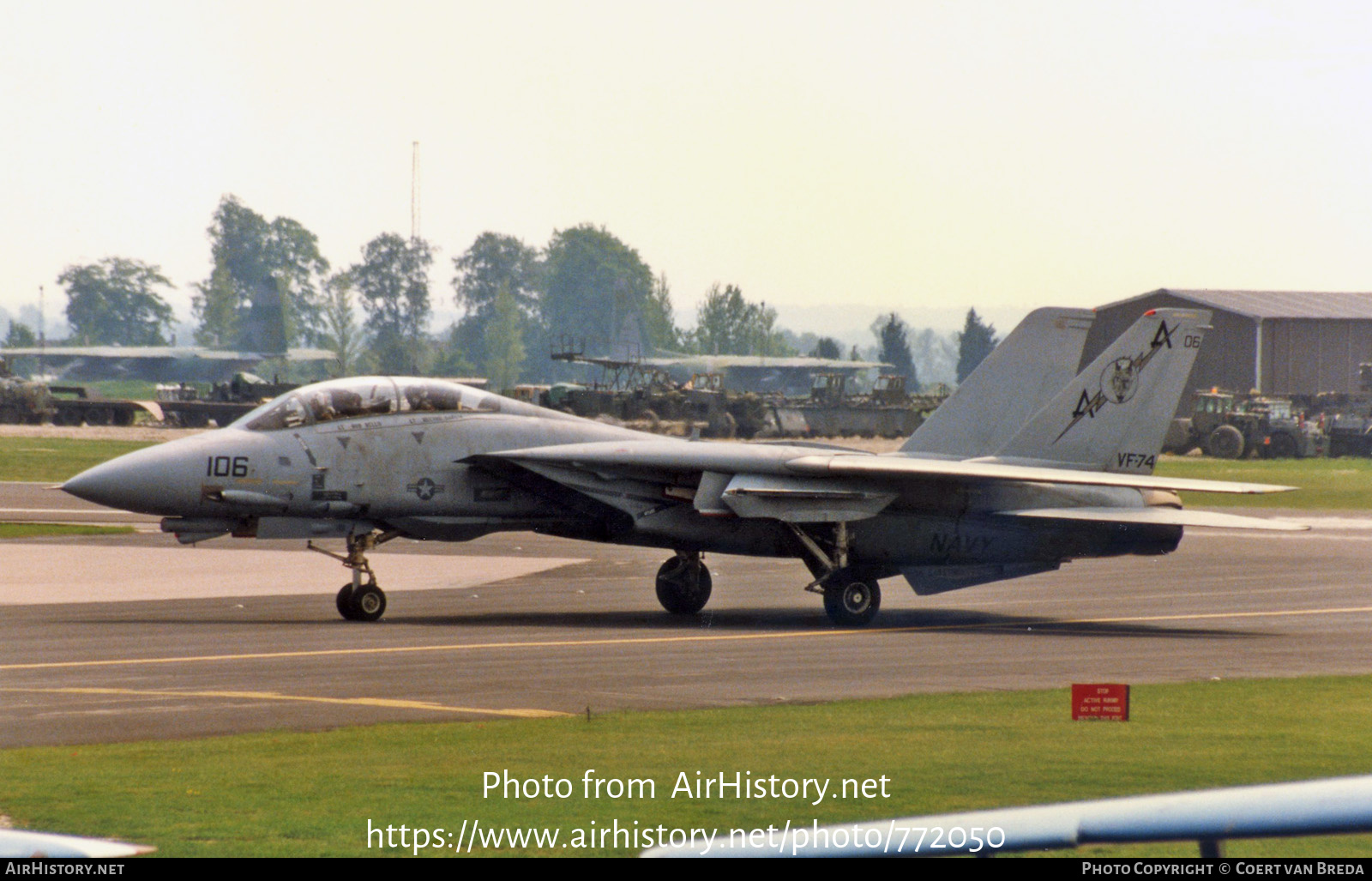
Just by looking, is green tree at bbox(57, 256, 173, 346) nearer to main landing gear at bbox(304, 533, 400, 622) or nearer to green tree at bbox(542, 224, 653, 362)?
green tree at bbox(542, 224, 653, 362)

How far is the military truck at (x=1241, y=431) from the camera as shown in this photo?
65.3 meters

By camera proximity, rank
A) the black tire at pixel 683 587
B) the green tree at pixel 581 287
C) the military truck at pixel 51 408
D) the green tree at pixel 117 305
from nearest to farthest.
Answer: the black tire at pixel 683 587 → the military truck at pixel 51 408 → the green tree at pixel 581 287 → the green tree at pixel 117 305

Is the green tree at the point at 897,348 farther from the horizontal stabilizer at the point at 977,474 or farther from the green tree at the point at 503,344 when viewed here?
the horizontal stabilizer at the point at 977,474

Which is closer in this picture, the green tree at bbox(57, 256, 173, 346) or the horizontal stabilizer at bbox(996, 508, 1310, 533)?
the horizontal stabilizer at bbox(996, 508, 1310, 533)

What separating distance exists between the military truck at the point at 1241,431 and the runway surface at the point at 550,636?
37340mm

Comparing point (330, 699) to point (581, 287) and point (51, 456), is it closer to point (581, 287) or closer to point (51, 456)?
point (51, 456)

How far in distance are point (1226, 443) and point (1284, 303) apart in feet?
86.9

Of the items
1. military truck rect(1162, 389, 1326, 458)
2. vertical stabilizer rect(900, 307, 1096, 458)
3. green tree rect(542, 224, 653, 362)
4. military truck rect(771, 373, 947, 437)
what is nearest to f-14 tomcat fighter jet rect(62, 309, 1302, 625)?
vertical stabilizer rect(900, 307, 1096, 458)

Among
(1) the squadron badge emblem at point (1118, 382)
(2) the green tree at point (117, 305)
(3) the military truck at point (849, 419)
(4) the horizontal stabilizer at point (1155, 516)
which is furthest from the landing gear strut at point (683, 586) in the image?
(2) the green tree at point (117, 305)

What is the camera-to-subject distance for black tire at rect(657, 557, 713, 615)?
20.1 m

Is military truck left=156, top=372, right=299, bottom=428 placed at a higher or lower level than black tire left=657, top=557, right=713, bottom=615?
higher

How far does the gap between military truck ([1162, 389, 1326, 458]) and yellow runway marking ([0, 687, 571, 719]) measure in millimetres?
57619

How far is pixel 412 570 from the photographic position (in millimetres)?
25875

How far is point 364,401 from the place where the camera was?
19297mm
